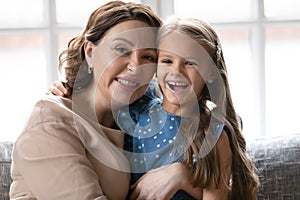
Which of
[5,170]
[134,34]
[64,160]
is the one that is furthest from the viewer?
[5,170]

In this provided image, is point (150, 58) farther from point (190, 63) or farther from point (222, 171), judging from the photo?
point (222, 171)

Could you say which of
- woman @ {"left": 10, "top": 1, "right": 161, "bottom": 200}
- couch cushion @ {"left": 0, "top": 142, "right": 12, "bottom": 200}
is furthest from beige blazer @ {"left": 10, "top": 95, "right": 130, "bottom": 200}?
couch cushion @ {"left": 0, "top": 142, "right": 12, "bottom": 200}

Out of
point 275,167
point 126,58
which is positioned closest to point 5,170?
point 126,58

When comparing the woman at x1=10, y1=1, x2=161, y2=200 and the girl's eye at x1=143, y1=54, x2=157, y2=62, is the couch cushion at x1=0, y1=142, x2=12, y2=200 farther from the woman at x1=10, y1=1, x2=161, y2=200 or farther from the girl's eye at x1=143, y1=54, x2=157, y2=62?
the girl's eye at x1=143, y1=54, x2=157, y2=62

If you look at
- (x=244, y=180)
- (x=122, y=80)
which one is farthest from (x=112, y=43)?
(x=244, y=180)

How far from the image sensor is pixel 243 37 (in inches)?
114

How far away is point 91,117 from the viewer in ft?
6.62

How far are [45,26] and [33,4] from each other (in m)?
0.10

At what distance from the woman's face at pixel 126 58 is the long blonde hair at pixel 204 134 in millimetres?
61

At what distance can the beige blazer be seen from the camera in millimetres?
1832

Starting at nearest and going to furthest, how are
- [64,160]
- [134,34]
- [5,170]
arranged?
[64,160], [134,34], [5,170]

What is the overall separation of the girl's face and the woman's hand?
180 mm

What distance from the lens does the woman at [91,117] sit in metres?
1.84

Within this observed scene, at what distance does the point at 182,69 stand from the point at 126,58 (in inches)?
7.3
